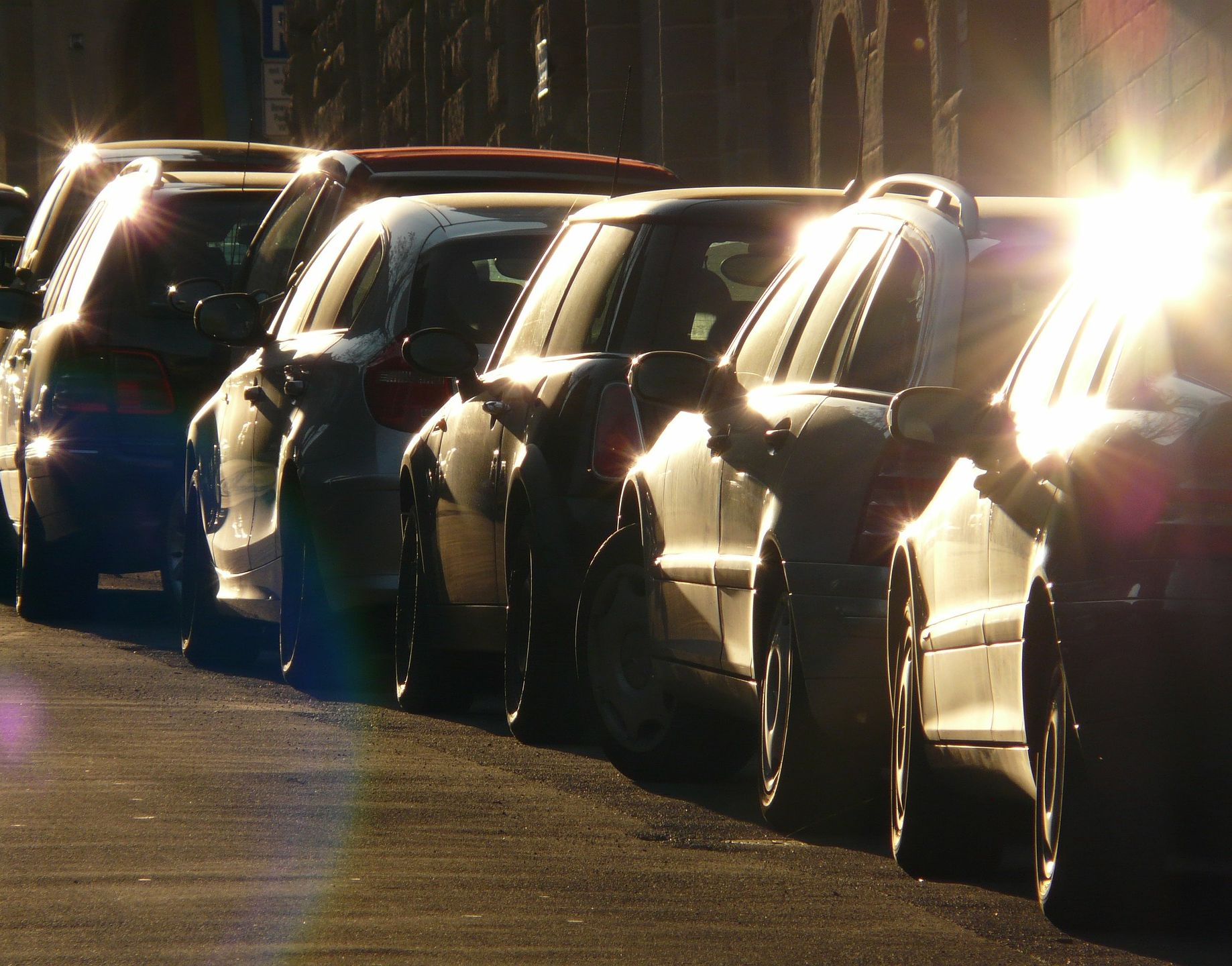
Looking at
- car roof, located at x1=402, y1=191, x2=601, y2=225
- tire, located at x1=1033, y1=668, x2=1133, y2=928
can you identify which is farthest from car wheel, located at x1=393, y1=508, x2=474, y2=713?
tire, located at x1=1033, y1=668, x2=1133, y2=928

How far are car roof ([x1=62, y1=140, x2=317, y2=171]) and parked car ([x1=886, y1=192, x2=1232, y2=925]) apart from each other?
389 inches

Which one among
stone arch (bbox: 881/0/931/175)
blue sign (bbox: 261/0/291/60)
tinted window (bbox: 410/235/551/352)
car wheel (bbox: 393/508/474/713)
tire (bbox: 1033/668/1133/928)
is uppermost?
blue sign (bbox: 261/0/291/60)

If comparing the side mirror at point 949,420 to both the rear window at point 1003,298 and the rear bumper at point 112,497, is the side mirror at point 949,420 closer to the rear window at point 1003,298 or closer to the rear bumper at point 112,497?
the rear window at point 1003,298

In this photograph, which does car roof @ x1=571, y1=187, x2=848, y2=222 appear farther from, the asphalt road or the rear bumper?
the rear bumper

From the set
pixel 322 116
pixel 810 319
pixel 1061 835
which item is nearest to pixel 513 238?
pixel 810 319

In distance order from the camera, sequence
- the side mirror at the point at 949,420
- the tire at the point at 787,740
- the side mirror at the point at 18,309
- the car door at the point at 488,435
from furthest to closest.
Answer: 1. the side mirror at the point at 18,309
2. the car door at the point at 488,435
3. the tire at the point at 787,740
4. the side mirror at the point at 949,420

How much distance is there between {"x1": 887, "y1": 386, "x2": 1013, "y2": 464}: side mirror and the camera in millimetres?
6023

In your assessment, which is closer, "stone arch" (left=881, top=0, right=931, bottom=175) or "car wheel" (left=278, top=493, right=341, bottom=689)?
"car wheel" (left=278, top=493, right=341, bottom=689)

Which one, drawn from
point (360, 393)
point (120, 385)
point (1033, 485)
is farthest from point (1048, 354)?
point (120, 385)

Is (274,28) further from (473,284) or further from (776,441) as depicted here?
(776,441)

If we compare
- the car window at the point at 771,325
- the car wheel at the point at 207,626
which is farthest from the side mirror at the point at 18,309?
the car window at the point at 771,325

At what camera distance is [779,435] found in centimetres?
713

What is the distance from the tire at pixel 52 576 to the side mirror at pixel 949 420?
7736 millimetres

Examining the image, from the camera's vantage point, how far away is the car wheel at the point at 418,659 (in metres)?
9.96
